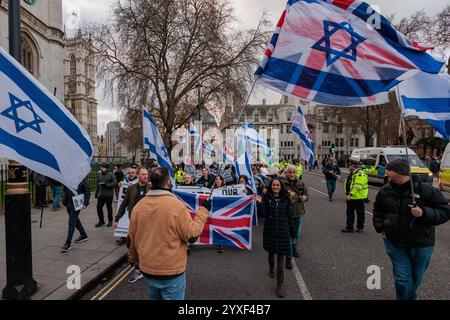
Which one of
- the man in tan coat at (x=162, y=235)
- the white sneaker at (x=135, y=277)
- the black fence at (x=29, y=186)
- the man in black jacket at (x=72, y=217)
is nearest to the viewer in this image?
the man in tan coat at (x=162, y=235)

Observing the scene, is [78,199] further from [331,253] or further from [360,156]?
[360,156]

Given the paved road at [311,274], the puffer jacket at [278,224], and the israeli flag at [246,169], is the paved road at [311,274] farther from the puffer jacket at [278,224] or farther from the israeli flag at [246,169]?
the israeli flag at [246,169]

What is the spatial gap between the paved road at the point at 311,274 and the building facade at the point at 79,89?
59745mm

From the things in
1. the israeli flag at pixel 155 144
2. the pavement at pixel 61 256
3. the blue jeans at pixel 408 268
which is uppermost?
the israeli flag at pixel 155 144

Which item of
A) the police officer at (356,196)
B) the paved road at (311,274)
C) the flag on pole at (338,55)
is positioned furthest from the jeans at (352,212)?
the flag on pole at (338,55)

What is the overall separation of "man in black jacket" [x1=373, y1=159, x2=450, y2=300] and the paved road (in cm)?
103

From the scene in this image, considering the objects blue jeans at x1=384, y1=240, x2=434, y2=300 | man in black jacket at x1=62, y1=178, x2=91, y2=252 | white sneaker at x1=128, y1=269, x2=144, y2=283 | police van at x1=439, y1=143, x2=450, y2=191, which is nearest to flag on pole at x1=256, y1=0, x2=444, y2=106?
blue jeans at x1=384, y1=240, x2=434, y2=300

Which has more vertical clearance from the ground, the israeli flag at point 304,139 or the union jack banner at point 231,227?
the israeli flag at point 304,139

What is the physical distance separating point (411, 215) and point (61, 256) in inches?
223

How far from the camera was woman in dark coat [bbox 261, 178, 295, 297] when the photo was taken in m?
4.10

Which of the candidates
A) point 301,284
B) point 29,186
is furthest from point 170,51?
point 301,284

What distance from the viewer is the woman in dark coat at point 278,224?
13.4 feet

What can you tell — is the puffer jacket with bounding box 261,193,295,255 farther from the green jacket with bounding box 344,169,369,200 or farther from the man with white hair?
the green jacket with bounding box 344,169,369,200
